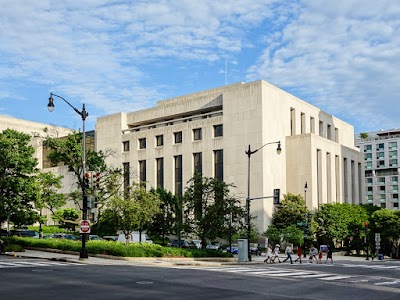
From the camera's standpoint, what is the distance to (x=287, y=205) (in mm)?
76688

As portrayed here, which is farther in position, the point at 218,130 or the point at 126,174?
the point at 218,130

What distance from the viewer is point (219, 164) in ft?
276

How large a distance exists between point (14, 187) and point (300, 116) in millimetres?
54758

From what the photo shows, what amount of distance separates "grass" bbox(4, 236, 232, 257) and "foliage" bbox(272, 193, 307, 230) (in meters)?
27.4

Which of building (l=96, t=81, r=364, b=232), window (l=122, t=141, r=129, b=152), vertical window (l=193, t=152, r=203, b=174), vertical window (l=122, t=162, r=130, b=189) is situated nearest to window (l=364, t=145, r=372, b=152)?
building (l=96, t=81, r=364, b=232)

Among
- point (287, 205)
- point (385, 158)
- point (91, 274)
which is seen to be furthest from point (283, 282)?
point (385, 158)

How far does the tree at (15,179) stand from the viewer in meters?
48.1

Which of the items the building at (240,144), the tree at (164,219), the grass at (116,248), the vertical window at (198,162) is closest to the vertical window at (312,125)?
the building at (240,144)

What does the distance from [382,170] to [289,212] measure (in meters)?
87.7

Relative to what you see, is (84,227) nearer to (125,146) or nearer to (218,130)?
(218,130)

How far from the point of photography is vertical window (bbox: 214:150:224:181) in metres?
83.8

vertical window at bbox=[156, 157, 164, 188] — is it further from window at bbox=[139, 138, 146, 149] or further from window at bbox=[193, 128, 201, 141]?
window at bbox=[193, 128, 201, 141]

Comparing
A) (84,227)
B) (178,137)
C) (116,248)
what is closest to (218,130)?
(178,137)

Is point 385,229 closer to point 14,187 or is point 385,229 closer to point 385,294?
point 14,187
